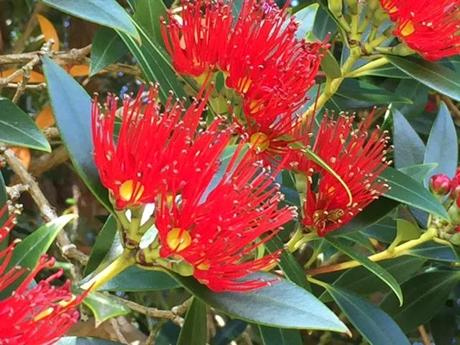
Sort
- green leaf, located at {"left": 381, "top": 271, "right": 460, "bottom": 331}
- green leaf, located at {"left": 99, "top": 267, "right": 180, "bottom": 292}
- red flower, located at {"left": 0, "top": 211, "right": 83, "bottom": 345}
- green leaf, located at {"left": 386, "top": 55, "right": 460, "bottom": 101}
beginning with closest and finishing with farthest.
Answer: red flower, located at {"left": 0, "top": 211, "right": 83, "bottom": 345}
green leaf, located at {"left": 99, "top": 267, "right": 180, "bottom": 292}
green leaf, located at {"left": 386, "top": 55, "right": 460, "bottom": 101}
green leaf, located at {"left": 381, "top": 271, "right": 460, "bottom": 331}

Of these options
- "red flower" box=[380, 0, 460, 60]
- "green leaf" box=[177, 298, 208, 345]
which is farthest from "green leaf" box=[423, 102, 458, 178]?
"green leaf" box=[177, 298, 208, 345]

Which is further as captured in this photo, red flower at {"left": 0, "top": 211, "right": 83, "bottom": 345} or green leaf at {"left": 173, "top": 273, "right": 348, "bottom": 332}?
green leaf at {"left": 173, "top": 273, "right": 348, "bottom": 332}

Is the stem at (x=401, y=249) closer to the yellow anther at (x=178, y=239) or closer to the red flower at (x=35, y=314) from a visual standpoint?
the yellow anther at (x=178, y=239)

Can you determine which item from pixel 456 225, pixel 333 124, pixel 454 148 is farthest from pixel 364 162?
pixel 454 148

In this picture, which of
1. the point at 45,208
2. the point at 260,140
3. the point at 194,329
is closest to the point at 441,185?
the point at 260,140

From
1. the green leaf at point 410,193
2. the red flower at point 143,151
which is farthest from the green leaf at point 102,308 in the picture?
the green leaf at point 410,193

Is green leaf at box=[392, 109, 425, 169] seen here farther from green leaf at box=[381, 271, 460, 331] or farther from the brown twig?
the brown twig

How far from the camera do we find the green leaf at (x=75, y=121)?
92cm

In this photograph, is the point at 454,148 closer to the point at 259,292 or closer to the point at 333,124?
the point at 333,124

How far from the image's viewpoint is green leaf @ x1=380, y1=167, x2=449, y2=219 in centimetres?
121

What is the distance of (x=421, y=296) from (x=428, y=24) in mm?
579

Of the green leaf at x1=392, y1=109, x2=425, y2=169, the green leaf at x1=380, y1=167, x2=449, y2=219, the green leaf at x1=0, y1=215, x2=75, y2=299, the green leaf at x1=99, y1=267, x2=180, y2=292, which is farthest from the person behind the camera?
the green leaf at x1=392, y1=109, x2=425, y2=169

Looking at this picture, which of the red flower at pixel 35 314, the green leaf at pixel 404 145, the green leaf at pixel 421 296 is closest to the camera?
the red flower at pixel 35 314

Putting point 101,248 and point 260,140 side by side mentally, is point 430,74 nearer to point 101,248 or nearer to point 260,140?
point 260,140
